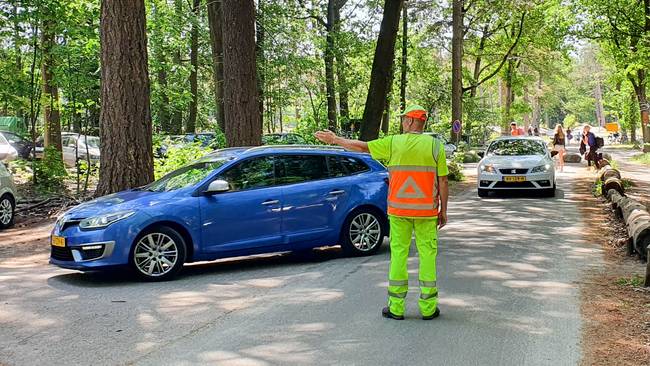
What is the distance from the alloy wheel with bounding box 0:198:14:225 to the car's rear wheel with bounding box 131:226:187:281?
7493 millimetres

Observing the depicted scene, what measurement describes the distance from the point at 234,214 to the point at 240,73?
637 centimetres

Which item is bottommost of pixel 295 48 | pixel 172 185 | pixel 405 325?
pixel 405 325

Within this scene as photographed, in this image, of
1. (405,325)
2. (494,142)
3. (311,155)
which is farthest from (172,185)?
(494,142)

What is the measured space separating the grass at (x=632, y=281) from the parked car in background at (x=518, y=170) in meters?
9.88

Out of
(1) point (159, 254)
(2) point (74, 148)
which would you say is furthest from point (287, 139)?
(2) point (74, 148)

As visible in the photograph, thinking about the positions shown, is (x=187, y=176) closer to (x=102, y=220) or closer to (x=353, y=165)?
(x=102, y=220)

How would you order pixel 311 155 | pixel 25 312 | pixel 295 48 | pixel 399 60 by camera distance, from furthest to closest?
pixel 399 60 < pixel 295 48 < pixel 311 155 < pixel 25 312

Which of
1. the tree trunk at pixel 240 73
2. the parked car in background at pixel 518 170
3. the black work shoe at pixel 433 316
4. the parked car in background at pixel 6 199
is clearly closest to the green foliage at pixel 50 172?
the parked car in background at pixel 6 199

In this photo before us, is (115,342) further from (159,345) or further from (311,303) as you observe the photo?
(311,303)

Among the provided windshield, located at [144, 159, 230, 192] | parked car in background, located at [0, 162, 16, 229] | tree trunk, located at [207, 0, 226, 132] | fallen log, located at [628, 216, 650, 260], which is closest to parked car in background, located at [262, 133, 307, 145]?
tree trunk, located at [207, 0, 226, 132]

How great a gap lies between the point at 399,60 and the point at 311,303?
30.5 meters

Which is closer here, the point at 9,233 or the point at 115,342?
the point at 115,342

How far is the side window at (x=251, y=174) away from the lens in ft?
29.0

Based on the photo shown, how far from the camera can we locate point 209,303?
6918 mm
